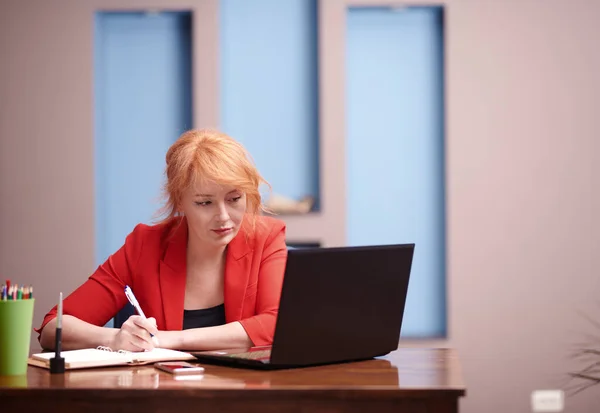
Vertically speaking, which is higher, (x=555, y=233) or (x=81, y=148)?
(x=81, y=148)

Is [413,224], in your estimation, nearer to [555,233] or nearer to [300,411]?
[555,233]

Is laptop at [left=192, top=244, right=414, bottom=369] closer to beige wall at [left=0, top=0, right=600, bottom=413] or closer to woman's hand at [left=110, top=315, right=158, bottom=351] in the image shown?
woman's hand at [left=110, top=315, right=158, bottom=351]

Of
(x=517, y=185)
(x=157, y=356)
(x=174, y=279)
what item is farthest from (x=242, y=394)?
(x=517, y=185)

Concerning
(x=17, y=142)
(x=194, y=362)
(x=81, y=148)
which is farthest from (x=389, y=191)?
(x=194, y=362)

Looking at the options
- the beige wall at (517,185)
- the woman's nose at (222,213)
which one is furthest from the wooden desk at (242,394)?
the beige wall at (517,185)

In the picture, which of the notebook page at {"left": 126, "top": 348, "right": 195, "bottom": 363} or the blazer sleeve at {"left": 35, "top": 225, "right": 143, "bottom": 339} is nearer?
the notebook page at {"left": 126, "top": 348, "right": 195, "bottom": 363}

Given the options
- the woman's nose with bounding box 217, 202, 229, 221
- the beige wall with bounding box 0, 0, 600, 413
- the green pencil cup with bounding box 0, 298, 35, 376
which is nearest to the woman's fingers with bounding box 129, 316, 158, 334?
the green pencil cup with bounding box 0, 298, 35, 376

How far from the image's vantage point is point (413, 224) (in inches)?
165

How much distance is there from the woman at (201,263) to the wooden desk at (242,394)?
0.54m

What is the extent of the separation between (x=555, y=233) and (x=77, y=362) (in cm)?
291

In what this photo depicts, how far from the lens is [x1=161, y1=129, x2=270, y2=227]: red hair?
7.31ft

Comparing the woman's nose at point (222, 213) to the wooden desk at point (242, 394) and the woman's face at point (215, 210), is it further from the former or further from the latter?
the wooden desk at point (242, 394)

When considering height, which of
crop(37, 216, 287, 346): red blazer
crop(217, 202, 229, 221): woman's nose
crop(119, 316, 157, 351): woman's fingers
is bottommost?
crop(119, 316, 157, 351): woman's fingers

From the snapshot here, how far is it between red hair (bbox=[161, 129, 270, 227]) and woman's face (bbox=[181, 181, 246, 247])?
2 centimetres
